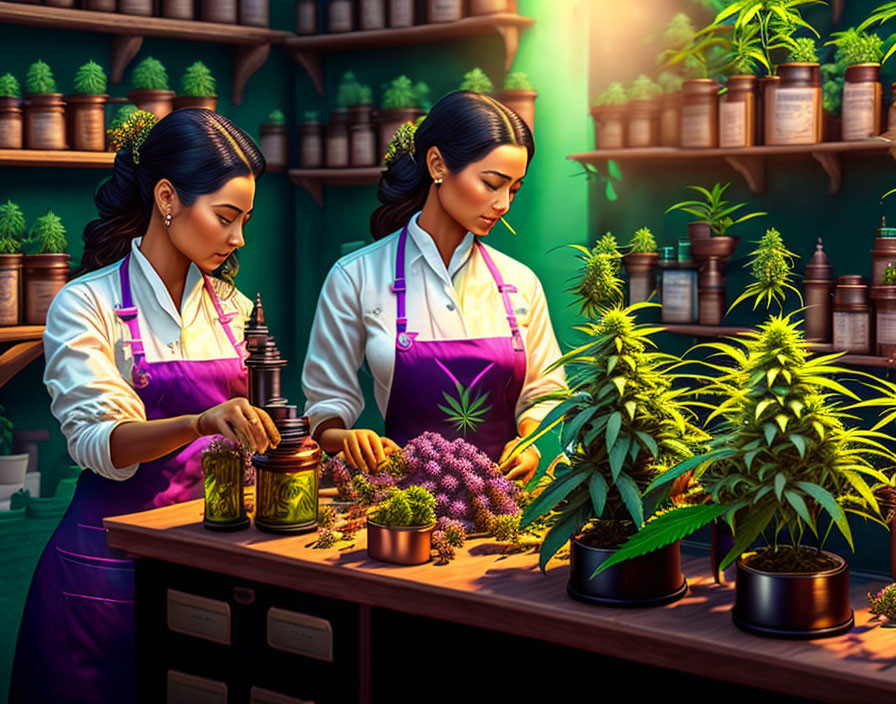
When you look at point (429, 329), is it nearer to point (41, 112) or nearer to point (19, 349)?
point (19, 349)

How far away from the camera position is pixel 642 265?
339 centimetres

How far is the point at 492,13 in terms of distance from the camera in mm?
3750

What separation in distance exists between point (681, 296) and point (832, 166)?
55cm

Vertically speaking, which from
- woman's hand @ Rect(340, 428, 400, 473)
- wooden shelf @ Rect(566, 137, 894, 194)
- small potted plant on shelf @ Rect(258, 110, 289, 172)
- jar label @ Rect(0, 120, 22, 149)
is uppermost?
small potted plant on shelf @ Rect(258, 110, 289, 172)

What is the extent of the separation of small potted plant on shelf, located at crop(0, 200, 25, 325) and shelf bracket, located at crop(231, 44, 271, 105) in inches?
38.8

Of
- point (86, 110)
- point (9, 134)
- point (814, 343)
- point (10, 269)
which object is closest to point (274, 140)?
point (86, 110)

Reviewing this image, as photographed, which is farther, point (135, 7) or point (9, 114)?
point (135, 7)

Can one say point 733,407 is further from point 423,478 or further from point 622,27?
point 622,27

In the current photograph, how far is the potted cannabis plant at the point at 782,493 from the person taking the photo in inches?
60.1

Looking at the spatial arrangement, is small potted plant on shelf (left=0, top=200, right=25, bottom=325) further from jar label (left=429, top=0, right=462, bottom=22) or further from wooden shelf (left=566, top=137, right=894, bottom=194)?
wooden shelf (left=566, top=137, right=894, bottom=194)

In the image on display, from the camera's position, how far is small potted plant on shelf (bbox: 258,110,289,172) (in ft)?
13.8

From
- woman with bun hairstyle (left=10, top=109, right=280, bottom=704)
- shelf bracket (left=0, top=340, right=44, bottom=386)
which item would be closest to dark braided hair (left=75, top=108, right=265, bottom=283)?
woman with bun hairstyle (left=10, top=109, right=280, bottom=704)

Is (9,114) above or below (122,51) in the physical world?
below

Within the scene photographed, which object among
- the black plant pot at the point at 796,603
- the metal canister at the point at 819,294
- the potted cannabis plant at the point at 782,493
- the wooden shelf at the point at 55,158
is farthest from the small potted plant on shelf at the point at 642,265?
the black plant pot at the point at 796,603
